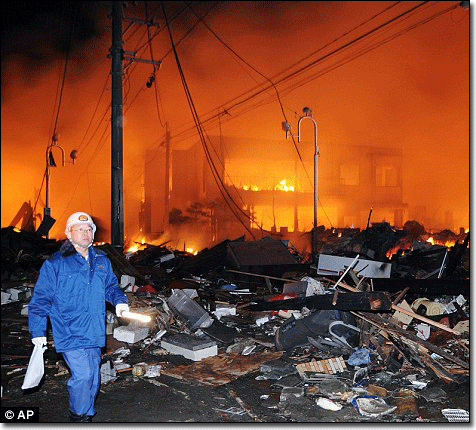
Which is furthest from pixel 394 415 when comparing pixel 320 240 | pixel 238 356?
pixel 320 240

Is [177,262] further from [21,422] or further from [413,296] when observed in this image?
[21,422]

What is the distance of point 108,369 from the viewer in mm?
5742

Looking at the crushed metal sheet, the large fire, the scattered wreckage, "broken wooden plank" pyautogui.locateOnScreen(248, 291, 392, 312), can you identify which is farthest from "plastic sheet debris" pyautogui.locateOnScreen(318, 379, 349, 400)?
the large fire

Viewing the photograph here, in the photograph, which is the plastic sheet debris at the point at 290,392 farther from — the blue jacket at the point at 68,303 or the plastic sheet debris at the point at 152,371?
the blue jacket at the point at 68,303

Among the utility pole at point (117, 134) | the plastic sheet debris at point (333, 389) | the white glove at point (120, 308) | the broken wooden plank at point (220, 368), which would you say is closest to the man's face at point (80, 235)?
the white glove at point (120, 308)

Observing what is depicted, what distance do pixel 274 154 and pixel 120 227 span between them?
30.2m

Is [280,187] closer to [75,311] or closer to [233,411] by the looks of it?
[233,411]

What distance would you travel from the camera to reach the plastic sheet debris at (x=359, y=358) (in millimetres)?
6258

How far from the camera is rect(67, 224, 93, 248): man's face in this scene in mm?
4375

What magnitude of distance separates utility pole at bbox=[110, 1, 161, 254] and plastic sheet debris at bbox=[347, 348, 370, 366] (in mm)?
6468

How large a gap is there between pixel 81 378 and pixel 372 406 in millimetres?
3138

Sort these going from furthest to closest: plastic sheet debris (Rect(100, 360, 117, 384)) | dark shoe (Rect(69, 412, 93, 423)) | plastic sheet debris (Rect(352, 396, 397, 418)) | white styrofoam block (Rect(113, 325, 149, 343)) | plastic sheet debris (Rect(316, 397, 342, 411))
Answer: white styrofoam block (Rect(113, 325, 149, 343)), plastic sheet debris (Rect(100, 360, 117, 384)), plastic sheet debris (Rect(316, 397, 342, 411)), plastic sheet debris (Rect(352, 396, 397, 418)), dark shoe (Rect(69, 412, 93, 423))

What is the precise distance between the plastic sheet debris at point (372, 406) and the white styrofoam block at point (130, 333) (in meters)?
3.72

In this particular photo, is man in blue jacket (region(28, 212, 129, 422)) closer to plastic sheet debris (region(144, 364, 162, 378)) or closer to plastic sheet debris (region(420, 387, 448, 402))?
plastic sheet debris (region(144, 364, 162, 378))
